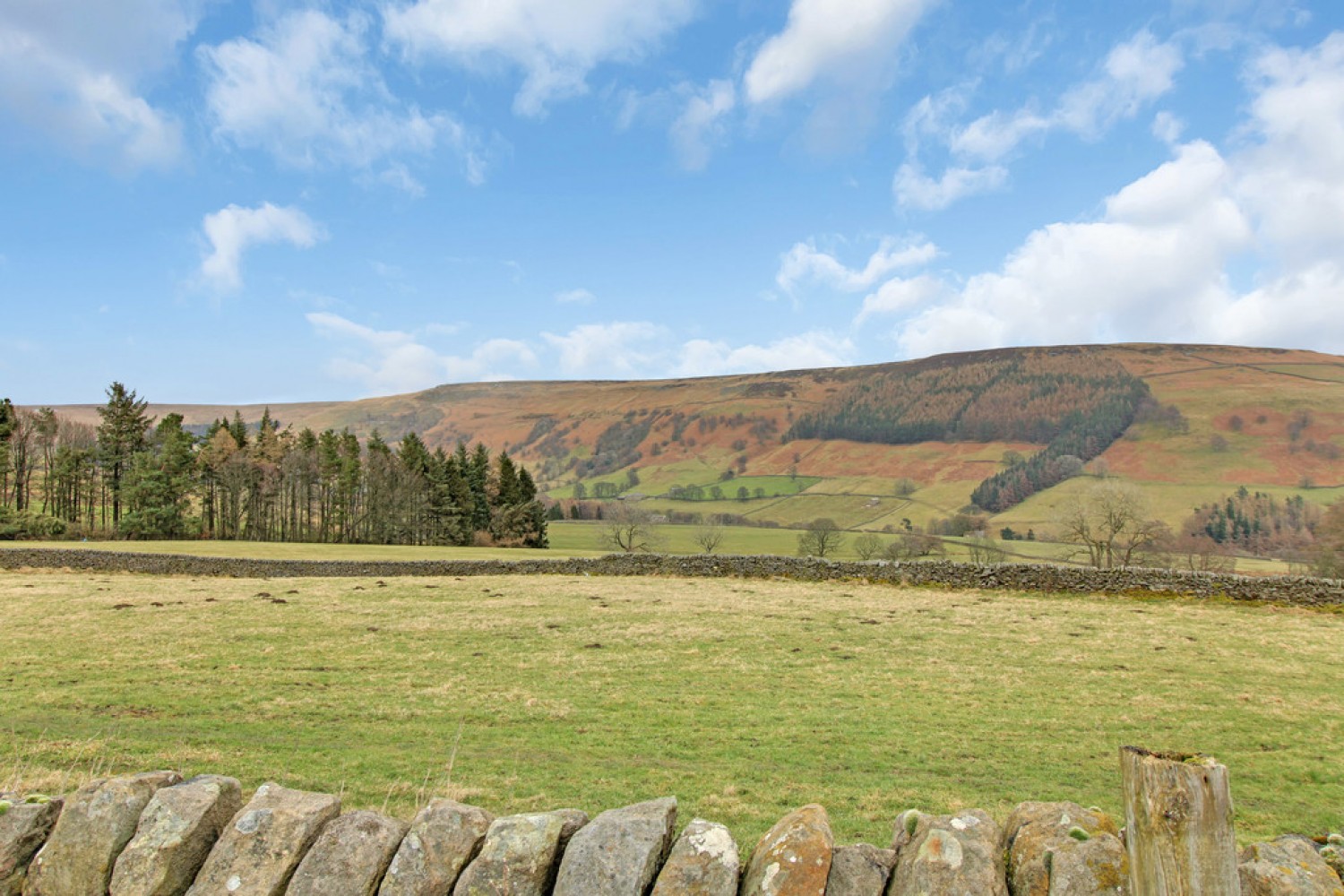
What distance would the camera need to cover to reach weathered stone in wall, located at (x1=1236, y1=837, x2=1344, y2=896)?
386 cm

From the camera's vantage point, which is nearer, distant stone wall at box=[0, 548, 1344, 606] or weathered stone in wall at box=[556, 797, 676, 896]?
weathered stone in wall at box=[556, 797, 676, 896]

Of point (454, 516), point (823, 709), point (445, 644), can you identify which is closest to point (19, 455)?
point (454, 516)

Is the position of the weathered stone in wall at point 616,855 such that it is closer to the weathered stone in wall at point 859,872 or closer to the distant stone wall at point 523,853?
the distant stone wall at point 523,853

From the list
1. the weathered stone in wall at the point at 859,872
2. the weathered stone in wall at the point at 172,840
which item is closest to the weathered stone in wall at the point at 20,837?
Result: the weathered stone in wall at the point at 172,840

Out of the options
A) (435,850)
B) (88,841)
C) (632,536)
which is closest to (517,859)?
(435,850)

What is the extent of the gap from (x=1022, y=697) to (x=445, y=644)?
14040 mm

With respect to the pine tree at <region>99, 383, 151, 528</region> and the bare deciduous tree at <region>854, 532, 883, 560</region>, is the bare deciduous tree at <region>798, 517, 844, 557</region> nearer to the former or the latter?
the bare deciduous tree at <region>854, 532, 883, 560</region>

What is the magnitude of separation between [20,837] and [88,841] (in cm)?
57

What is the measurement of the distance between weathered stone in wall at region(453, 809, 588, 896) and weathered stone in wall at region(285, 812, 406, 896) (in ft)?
0.90

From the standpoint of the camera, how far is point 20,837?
4738mm

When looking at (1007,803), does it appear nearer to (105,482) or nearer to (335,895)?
(335,895)

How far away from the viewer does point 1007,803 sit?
8805 millimetres

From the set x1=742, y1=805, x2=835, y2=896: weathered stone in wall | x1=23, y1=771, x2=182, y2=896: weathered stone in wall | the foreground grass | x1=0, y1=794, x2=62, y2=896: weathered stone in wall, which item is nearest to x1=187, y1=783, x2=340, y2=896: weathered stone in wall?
x1=23, y1=771, x2=182, y2=896: weathered stone in wall

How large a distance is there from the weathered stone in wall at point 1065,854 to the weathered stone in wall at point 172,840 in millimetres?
4845
